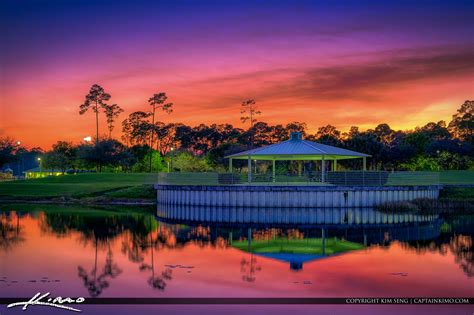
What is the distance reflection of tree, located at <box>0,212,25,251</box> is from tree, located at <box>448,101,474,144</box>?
71.0 m

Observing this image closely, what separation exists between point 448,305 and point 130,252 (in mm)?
12947

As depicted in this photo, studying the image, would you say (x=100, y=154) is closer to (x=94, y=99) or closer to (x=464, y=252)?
(x=94, y=99)

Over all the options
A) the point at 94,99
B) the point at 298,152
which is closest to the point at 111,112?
the point at 94,99

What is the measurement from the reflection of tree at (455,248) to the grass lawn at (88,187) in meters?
27.8

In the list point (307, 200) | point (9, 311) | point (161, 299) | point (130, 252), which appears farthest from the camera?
point (307, 200)

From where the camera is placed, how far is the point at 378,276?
56.0 ft

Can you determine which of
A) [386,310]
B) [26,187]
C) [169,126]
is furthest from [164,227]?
[169,126]

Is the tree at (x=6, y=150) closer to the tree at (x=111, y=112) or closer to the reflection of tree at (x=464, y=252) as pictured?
the tree at (x=111, y=112)

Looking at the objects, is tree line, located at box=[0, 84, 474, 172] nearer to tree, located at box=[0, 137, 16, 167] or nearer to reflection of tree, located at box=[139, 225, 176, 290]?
tree, located at box=[0, 137, 16, 167]

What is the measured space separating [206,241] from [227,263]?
6000 millimetres

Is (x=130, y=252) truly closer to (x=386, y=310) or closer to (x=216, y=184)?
(x=386, y=310)

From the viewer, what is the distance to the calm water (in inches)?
590

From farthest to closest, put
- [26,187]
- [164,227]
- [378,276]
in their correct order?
[26,187]
[164,227]
[378,276]

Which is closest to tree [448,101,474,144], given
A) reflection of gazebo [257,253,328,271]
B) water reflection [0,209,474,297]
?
water reflection [0,209,474,297]
